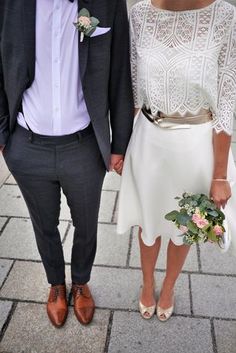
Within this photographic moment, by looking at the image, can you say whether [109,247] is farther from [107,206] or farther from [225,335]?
[225,335]

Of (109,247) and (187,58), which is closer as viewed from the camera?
(187,58)

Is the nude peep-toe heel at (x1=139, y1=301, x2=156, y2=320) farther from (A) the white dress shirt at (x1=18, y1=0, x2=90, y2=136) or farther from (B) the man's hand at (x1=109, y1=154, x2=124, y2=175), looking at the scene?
(A) the white dress shirt at (x1=18, y1=0, x2=90, y2=136)

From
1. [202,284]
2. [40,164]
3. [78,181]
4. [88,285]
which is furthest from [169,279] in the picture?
[40,164]

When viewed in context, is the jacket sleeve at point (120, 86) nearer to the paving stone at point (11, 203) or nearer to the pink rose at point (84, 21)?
the pink rose at point (84, 21)

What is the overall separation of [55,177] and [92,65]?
553 mm

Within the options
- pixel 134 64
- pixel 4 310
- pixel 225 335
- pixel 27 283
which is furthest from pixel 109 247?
pixel 134 64

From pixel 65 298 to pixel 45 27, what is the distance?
1.59 m

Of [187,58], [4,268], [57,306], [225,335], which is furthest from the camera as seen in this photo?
[4,268]

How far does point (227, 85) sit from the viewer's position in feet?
5.48

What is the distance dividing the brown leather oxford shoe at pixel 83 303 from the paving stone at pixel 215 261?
2.67 ft

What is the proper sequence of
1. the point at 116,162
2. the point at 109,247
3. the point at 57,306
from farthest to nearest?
the point at 109,247 < the point at 57,306 < the point at 116,162

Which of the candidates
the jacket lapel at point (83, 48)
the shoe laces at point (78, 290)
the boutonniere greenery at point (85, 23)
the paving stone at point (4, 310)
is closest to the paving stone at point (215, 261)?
the shoe laces at point (78, 290)

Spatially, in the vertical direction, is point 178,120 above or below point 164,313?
above

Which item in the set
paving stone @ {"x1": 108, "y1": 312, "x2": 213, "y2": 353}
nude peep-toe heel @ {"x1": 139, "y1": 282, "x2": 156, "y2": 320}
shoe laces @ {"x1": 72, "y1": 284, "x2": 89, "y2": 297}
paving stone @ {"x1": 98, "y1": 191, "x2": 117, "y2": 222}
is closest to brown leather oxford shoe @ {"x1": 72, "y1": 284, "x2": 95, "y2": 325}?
shoe laces @ {"x1": 72, "y1": 284, "x2": 89, "y2": 297}
